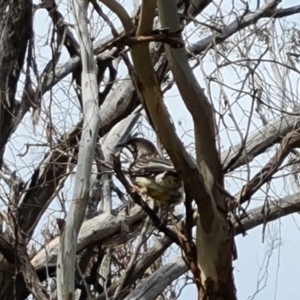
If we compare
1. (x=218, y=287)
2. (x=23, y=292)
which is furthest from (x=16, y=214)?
(x=218, y=287)

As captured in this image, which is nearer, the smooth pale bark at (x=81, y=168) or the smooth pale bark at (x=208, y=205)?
the smooth pale bark at (x=208, y=205)

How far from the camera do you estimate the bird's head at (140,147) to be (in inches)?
199

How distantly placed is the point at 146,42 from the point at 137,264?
2681 millimetres

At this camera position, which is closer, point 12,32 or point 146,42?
point 146,42

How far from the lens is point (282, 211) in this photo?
15.9 feet

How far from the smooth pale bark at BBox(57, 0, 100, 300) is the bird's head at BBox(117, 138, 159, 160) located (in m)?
1.15

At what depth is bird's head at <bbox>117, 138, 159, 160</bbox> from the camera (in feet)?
16.6

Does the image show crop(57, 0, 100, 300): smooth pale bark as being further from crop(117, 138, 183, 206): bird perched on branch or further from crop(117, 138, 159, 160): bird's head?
crop(117, 138, 159, 160): bird's head

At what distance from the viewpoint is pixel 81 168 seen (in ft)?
11.8

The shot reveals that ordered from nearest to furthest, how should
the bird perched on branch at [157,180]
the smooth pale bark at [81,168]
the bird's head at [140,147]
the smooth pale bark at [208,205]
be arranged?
the smooth pale bark at [208,205], the smooth pale bark at [81,168], the bird perched on branch at [157,180], the bird's head at [140,147]

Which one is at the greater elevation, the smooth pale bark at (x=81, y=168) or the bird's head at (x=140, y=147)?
the bird's head at (x=140, y=147)

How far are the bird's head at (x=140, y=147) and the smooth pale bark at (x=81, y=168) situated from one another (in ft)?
3.77

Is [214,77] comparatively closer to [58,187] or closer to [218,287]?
[218,287]

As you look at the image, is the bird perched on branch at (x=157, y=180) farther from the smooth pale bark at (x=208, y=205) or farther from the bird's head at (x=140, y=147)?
the bird's head at (x=140, y=147)
